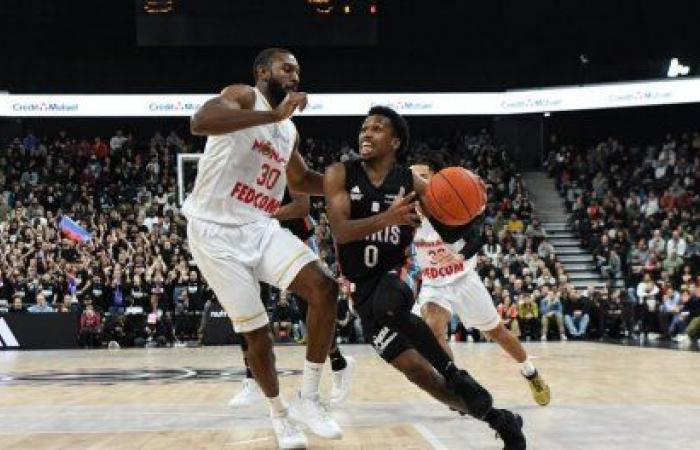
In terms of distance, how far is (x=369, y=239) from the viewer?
502cm

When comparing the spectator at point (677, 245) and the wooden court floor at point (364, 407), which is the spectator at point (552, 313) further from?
the wooden court floor at point (364, 407)

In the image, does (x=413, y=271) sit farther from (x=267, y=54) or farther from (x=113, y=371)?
(x=267, y=54)

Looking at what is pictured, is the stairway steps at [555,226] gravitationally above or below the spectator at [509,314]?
above

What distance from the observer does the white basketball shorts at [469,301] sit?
7699mm

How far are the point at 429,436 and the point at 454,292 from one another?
257 centimetres

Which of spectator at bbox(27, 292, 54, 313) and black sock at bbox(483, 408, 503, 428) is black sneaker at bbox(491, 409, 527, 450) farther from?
spectator at bbox(27, 292, 54, 313)

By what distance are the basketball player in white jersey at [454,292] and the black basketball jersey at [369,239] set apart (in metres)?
2.49

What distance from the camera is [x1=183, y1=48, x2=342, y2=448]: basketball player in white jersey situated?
208 inches

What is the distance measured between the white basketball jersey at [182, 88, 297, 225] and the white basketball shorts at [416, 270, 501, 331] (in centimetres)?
269

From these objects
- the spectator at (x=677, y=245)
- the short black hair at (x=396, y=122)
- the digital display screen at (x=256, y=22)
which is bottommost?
the spectator at (x=677, y=245)

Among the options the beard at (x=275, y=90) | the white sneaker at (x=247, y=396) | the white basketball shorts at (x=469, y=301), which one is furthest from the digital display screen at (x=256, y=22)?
the beard at (x=275, y=90)

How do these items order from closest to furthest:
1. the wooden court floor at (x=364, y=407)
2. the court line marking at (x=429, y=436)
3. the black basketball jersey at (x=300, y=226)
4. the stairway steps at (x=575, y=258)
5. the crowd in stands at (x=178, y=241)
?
the court line marking at (x=429, y=436) < the wooden court floor at (x=364, y=407) < the black basketball jersey at (x=300, y=226) < the crowd in stands at (x=178, y=241) < the stairway steps at (x=575, y=258)

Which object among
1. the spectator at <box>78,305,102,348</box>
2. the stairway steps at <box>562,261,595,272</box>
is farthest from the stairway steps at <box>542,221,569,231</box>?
the spectator at <box>78,305,102,348</box>

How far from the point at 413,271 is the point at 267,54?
1294cm
